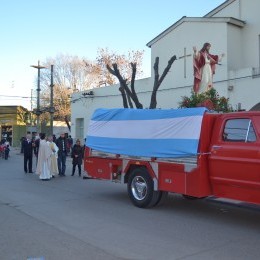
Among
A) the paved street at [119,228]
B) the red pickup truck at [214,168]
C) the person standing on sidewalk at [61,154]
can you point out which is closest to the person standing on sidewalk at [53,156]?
the person standing on sidewalk at [61,154]

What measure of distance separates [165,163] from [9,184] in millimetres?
6910

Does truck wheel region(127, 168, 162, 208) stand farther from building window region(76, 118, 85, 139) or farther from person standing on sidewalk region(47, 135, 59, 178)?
building window region(76, 118, 85, 139)

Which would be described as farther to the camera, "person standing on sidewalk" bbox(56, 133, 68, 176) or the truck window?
"person standing on sidewalk" bbox(56, 133, 68, 176)

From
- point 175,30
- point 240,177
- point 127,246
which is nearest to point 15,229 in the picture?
point 127,246

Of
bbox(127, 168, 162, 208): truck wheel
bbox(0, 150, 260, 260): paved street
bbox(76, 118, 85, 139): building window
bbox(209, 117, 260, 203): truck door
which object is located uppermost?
bbox(76, 118, 85, 139): building window

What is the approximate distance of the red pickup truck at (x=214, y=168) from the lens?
752 cm

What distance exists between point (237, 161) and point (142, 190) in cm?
269

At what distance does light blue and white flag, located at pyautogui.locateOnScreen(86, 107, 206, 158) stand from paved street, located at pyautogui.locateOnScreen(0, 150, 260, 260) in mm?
1303

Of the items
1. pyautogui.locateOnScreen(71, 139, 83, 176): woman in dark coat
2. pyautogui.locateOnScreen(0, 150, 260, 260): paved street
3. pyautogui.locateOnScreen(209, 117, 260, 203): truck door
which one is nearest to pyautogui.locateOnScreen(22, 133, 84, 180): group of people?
pyautogui.locateOnScreen(71, 139, 83, 176): woman in dark coat

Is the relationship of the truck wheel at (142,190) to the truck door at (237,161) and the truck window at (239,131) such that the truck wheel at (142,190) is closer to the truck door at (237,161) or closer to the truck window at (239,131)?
the truck door at (237,161)

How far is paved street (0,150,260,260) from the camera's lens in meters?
6.13

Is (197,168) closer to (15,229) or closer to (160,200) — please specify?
(160,200)

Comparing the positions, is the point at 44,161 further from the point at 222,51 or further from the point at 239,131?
the point at 222,51

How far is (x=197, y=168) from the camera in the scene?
818 cm
